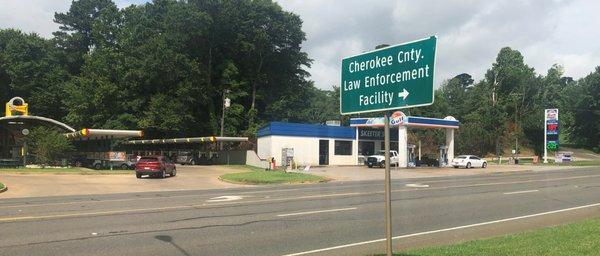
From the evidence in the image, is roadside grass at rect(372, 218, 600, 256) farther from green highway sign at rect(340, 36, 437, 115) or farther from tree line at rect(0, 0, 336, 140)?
tree line at rect(0, 0, 336, 140)

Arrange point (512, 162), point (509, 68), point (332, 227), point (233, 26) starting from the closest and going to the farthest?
point (332, 227) → point (512, 162) → point (233, 26) → point (509, 68)

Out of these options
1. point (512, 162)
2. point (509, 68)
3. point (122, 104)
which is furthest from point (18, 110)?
point (509, 68)

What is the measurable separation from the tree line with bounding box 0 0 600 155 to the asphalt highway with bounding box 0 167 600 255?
164 ft

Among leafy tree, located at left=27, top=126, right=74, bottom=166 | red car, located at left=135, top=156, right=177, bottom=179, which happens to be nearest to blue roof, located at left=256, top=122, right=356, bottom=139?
red car, located at left=135, top=156, right=177, bottom=179

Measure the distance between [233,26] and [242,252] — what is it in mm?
67259

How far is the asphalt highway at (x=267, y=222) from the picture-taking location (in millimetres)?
9938

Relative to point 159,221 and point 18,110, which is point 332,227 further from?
point 18,110

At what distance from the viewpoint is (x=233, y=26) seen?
74250mm

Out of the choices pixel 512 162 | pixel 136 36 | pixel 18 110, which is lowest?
pixel 512 162

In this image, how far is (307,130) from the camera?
5334 cm

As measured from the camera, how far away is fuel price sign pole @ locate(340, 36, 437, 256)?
19.4 ft

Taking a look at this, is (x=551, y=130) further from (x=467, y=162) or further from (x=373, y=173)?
(x=373, y=173)

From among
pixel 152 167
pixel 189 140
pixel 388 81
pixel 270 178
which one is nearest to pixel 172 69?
pixel 189 140

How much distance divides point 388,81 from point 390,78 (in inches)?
1.8
